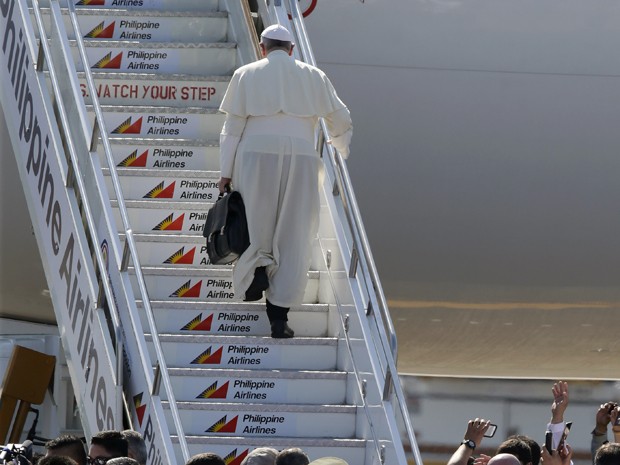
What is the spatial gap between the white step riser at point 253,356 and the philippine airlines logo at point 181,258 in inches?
27.0

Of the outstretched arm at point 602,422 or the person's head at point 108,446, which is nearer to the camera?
the person's head at point 108,446

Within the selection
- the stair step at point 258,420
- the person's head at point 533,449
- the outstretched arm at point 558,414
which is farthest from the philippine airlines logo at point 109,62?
the person's head at point 533,449

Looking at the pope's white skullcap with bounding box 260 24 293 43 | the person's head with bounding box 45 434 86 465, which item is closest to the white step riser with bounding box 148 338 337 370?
the pope's white skullcap with bounding box 260 24 293 43

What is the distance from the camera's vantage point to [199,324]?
24.1 ft

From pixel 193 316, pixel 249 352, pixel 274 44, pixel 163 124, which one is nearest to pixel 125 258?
pixel 193 316

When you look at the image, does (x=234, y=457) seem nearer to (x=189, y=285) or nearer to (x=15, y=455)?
(x=189, y=285)

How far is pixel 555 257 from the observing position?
31.8ft

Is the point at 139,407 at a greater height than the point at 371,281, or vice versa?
the point at 371,281

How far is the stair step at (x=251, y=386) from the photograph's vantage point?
702cm

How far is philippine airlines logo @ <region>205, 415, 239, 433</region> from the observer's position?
689 centimetres

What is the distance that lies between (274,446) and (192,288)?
1.17m

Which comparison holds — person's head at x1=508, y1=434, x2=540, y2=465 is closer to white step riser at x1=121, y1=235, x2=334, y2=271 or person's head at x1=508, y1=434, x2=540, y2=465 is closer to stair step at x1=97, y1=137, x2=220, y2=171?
white step riser at x1=121, y1=235, x2=334, y2=271

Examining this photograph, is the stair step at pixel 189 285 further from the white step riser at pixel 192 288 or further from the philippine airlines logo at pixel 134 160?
the philippine airlines logo at pixel 134 160

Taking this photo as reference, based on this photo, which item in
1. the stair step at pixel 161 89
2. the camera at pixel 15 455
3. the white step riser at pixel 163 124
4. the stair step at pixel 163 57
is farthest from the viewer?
the stair step at pixel 163 57
